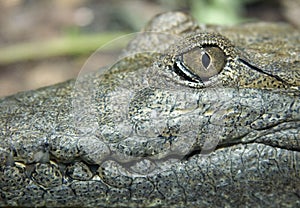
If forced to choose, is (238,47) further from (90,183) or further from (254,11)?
(254,11)

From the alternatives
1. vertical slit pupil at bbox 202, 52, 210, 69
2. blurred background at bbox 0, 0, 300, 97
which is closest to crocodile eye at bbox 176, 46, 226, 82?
vertical slit pupil at bbox 202, 52, 210, 69

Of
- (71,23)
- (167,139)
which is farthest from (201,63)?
(71,23)

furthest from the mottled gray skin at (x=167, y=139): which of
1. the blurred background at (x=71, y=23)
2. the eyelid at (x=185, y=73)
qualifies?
the blurred background at (x=71, y=23)

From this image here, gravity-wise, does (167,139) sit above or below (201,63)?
below

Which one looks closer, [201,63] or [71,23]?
[201,63]

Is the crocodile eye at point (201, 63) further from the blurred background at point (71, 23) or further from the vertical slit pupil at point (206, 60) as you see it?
the blurred background at point (71, 23)

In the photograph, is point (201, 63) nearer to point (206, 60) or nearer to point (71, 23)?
point (206, 60)
